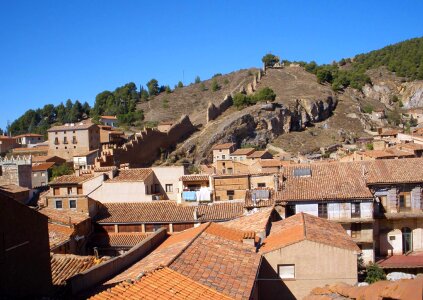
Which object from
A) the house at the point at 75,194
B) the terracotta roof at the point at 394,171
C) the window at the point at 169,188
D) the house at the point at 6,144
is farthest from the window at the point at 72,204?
the house at the point at 6,144

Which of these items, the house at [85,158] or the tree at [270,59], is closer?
the house at [85,158]

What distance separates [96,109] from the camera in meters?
115

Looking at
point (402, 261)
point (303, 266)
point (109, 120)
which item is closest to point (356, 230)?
point (402, 261)

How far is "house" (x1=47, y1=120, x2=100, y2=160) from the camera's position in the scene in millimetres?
71375

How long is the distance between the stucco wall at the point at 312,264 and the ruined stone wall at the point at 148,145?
4192cm

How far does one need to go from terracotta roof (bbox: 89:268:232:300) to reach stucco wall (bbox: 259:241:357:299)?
5.41m

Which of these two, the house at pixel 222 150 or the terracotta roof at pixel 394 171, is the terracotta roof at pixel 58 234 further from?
the house at pixel 222 150

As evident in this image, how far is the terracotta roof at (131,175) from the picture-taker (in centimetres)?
3266

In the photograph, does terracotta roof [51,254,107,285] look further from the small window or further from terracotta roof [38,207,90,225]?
the small window

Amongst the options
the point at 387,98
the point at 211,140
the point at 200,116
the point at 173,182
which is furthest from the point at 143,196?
the point at 387,98

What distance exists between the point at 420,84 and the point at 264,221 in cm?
11596

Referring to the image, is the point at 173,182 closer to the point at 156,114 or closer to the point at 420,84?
the point at 156,114

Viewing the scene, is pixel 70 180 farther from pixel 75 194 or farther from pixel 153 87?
pixel 153 87

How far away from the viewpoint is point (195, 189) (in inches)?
1271
